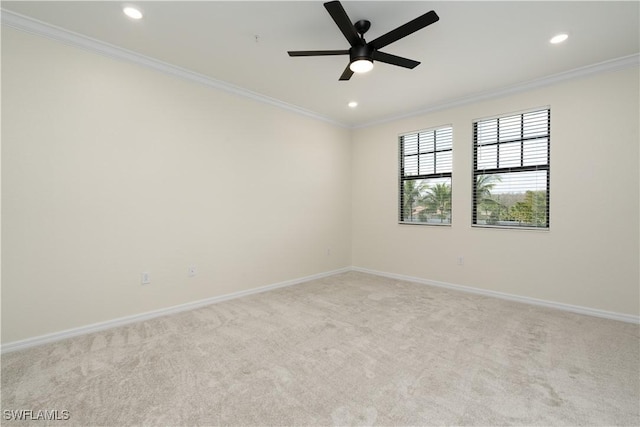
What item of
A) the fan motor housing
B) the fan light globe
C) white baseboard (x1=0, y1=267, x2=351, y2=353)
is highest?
the fan motor housing

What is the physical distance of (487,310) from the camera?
3512 mm

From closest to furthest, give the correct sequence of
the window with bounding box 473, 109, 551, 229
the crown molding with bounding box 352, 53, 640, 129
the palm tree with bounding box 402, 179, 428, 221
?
the crown molding with bounding box 352, 53, 640, 129, the window with bounding box 473, 109, 551, 229, the palm tree with bounding box 402, 179, 428, 221

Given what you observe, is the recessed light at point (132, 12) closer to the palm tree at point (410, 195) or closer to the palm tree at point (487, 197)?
the palm tree at point (410, 195)

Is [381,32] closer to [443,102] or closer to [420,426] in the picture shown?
[443,102]

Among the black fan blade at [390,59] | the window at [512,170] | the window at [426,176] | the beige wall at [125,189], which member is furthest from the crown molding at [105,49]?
the window at [512,170]

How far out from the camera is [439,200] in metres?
4.68

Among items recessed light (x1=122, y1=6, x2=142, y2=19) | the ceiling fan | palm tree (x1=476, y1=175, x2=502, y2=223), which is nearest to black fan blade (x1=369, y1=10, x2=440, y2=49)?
the ceiling fan

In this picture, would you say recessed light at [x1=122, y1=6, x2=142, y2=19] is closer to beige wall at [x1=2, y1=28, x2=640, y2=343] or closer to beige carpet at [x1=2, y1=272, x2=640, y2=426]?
beige wall at [x1=2, y1=28, x2=640, y2=343]

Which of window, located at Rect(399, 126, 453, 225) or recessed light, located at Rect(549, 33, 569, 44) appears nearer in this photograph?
recessed light, located at Rect(549, 33, 569, 44)

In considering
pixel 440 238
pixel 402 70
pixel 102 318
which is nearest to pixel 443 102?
pixel 402 70

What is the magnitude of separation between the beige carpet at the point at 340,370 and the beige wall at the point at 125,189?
49 cm

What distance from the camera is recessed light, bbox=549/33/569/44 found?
2.69 m

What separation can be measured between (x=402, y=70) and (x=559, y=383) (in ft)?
10.5

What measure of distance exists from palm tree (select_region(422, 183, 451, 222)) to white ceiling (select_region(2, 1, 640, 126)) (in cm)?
146
